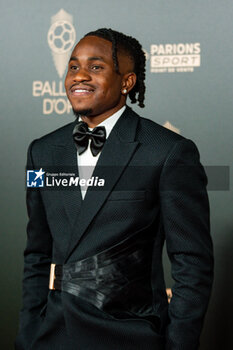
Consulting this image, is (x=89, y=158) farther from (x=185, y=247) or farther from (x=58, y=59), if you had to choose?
(x=58, y=59)

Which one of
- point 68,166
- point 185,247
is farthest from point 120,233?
point 68,166

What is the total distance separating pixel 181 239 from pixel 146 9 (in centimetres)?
171

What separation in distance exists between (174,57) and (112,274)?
1.61m

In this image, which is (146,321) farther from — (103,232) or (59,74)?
(59,74)

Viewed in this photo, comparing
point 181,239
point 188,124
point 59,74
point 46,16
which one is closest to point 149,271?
point 181,239

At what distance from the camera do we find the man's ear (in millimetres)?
1742

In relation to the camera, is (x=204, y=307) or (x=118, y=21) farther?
(x=118, y=21)

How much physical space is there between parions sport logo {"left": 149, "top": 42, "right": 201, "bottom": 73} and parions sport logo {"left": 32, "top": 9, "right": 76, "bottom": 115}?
0.45 meters

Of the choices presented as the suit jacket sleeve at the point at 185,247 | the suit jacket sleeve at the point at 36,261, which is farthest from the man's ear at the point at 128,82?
the suit jacket sleeve at the point at 36,261

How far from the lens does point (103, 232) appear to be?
1.57 meters

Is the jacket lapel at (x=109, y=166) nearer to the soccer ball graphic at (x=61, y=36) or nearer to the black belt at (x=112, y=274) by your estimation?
the black belt at (x=112, y=274)

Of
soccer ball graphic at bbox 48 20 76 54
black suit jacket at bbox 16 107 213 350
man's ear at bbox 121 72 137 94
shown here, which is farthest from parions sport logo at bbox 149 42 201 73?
black suit jacket at bbox 16 107 213 350

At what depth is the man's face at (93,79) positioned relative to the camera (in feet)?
5.48

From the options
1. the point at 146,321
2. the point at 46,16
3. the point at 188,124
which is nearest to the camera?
the point at 146,321
